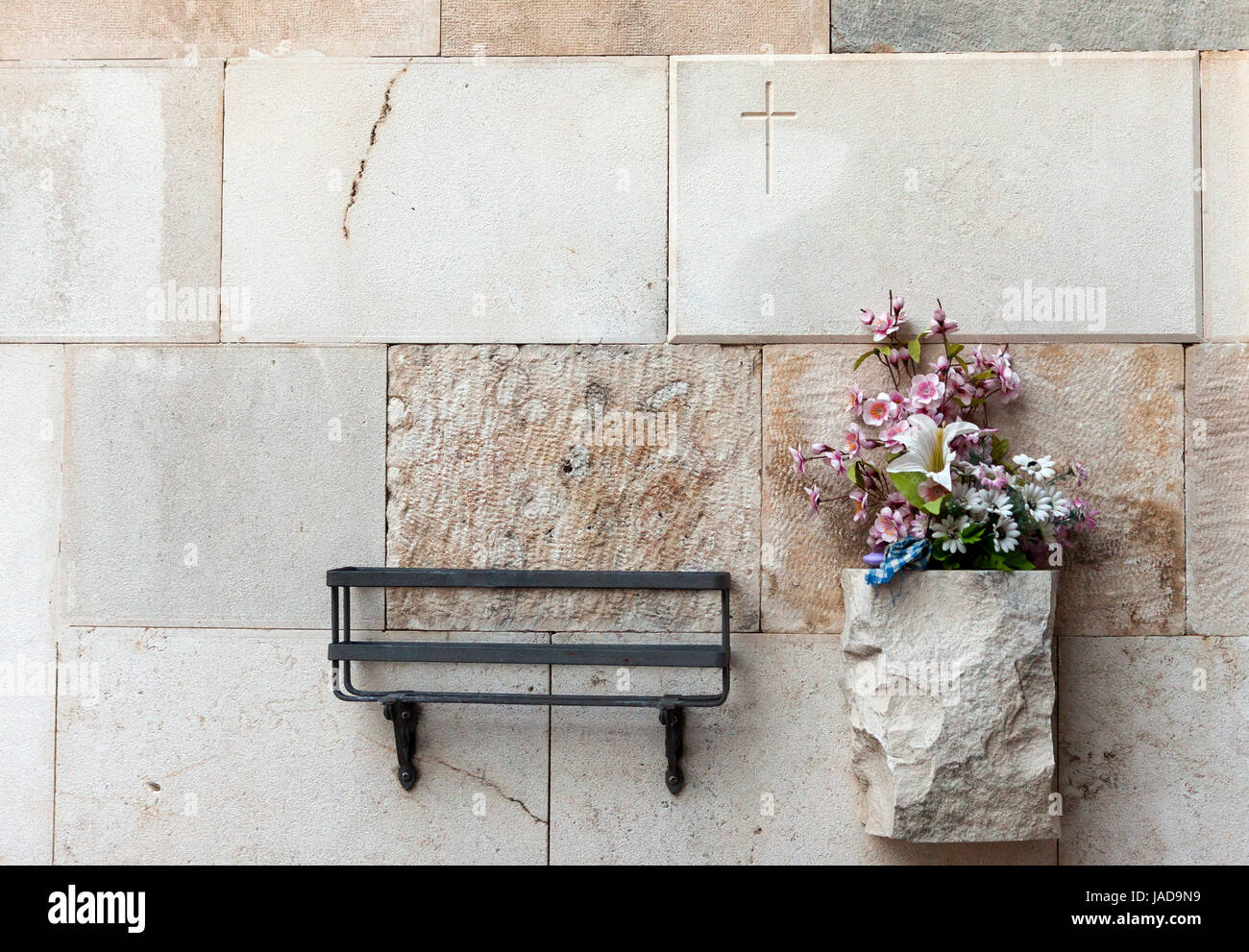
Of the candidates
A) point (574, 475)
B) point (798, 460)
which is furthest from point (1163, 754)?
point (574, 475)

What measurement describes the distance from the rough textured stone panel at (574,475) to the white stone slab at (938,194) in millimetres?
225

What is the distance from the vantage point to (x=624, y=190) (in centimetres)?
270

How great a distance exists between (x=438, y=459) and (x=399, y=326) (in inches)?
16.2

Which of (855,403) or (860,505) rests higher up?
(855,403)

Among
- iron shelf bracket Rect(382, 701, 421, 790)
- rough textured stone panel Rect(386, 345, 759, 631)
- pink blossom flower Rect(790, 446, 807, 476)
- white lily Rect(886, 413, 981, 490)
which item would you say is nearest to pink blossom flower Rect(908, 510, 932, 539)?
white lily Rect(886, 413, 981, 490)

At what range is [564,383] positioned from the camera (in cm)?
270

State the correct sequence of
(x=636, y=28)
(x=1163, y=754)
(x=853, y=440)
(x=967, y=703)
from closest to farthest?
(x=967, y=703) < (x=853, y=440) < (x=1163, y=754) < (x=636, y=28)

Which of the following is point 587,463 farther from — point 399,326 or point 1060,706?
point 1060,706

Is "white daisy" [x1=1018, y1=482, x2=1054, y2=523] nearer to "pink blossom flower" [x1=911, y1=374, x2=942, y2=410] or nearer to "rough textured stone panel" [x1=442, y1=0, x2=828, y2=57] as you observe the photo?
"pink blossom flower" [x1=911, y1=374, x2=942, y2=410]

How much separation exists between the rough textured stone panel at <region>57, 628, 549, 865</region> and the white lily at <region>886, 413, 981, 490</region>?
119cm

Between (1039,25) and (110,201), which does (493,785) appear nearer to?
(110,201)

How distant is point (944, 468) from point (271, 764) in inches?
82.7

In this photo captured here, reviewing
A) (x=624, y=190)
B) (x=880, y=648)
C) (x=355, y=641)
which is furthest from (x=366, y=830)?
(x=624, y=190)

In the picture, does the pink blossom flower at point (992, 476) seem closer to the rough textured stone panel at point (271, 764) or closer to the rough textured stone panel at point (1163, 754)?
the rough textured stone panel at point (1163, 754)
